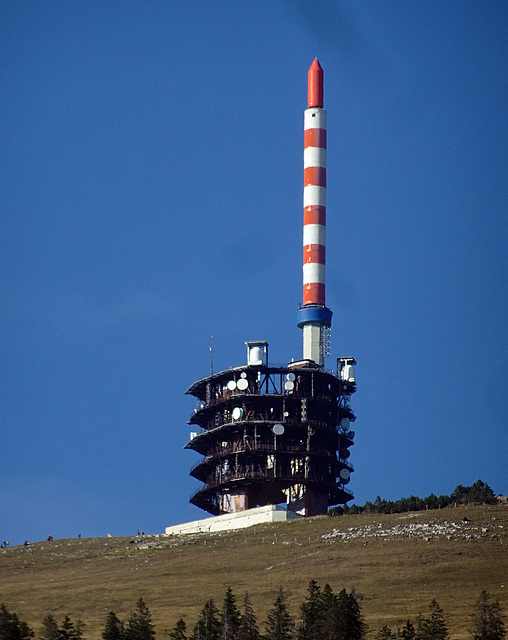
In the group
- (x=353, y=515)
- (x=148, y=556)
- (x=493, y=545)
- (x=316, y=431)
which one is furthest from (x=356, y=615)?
(x=316, y=431)

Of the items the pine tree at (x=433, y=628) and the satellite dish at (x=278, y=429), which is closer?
the pine tree at (x=433, y=628)

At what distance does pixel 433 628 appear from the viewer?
A: 9231cm

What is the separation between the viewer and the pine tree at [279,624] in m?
93.5

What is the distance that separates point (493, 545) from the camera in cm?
12006

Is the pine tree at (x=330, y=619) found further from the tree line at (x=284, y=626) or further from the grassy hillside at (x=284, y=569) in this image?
the grassy hillside at (x=284, y=569)

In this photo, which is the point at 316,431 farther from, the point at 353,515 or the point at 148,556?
the point at 148,556

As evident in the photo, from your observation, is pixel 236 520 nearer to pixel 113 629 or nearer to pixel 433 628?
pixel 113 629

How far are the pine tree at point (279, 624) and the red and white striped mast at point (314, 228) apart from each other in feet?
217

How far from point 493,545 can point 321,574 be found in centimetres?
1436

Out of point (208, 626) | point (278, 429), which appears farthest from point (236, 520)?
point (208, 626)

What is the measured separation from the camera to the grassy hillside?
106 meters

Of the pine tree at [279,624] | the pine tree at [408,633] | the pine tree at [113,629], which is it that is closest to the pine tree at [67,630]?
the pine tree at [113,629]

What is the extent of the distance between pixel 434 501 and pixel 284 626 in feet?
168

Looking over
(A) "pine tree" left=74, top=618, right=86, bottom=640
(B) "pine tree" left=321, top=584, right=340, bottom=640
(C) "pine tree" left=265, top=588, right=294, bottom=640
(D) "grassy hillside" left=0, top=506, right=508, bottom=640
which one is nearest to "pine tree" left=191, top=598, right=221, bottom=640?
(C) "pine tree" left=265, top=588, right=294, bottom=640
